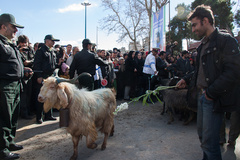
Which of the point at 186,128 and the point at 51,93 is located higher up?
the point at 51,93

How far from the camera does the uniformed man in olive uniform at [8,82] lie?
10.8 ft

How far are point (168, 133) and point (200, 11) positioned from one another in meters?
3.16

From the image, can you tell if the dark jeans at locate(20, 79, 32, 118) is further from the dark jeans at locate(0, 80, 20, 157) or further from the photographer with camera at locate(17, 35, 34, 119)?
the dark jeans at locate(0, 80, 20, 157)

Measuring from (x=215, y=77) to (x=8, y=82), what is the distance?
3.49m

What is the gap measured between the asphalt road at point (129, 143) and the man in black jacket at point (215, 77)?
1.24 m

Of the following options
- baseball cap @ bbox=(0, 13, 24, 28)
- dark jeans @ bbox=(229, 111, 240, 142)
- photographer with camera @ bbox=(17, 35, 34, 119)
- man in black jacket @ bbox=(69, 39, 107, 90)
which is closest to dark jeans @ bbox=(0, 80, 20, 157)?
baseball cap @ bbox=(0, 13, 24, 28)

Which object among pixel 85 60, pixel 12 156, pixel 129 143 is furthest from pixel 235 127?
pixel 12 156

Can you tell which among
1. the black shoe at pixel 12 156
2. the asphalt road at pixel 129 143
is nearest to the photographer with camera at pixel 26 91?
the asphalt road at pixel 129 143

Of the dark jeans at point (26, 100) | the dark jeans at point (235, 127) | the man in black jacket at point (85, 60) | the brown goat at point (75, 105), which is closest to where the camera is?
the brown goat at point (75, 105)

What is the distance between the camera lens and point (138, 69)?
9047 millimetres

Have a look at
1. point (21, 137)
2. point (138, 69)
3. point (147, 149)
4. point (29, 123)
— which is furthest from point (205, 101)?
point (138, 69)

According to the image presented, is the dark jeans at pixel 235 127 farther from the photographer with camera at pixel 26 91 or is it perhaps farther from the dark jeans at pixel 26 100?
the dark jeans at pixel 26 100

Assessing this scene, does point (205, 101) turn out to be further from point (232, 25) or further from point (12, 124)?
point (232, 25)

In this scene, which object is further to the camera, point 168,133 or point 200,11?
point 168,133
